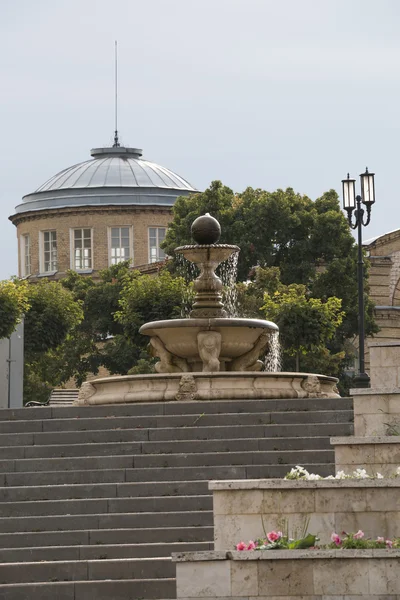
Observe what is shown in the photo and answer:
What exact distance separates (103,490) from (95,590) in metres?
2.77

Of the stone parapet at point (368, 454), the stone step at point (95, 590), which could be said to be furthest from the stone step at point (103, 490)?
the stone step at point (95, 590)

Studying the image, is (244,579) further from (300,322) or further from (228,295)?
(228,295)

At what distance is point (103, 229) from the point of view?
8812cm

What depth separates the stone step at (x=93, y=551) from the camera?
835 inches

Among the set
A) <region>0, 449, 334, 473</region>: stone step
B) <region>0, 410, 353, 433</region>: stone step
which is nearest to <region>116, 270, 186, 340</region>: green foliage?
<region>0, 410, 353, 433</region>: stone step

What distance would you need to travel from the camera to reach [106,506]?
73.6 feet

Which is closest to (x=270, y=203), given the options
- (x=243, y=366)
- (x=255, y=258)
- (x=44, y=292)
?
(x=255, y=258)

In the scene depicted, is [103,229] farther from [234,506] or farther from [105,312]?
[234,506]

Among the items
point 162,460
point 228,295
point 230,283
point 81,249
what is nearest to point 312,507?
point 162,460

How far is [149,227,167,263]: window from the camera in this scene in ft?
286

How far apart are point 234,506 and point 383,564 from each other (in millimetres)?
2150

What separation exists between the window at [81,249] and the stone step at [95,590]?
66.0 metres

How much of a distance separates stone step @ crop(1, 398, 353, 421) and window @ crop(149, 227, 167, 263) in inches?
2380

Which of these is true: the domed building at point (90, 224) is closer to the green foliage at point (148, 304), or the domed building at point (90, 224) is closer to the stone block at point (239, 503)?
the green foliage at point (148, 304)
